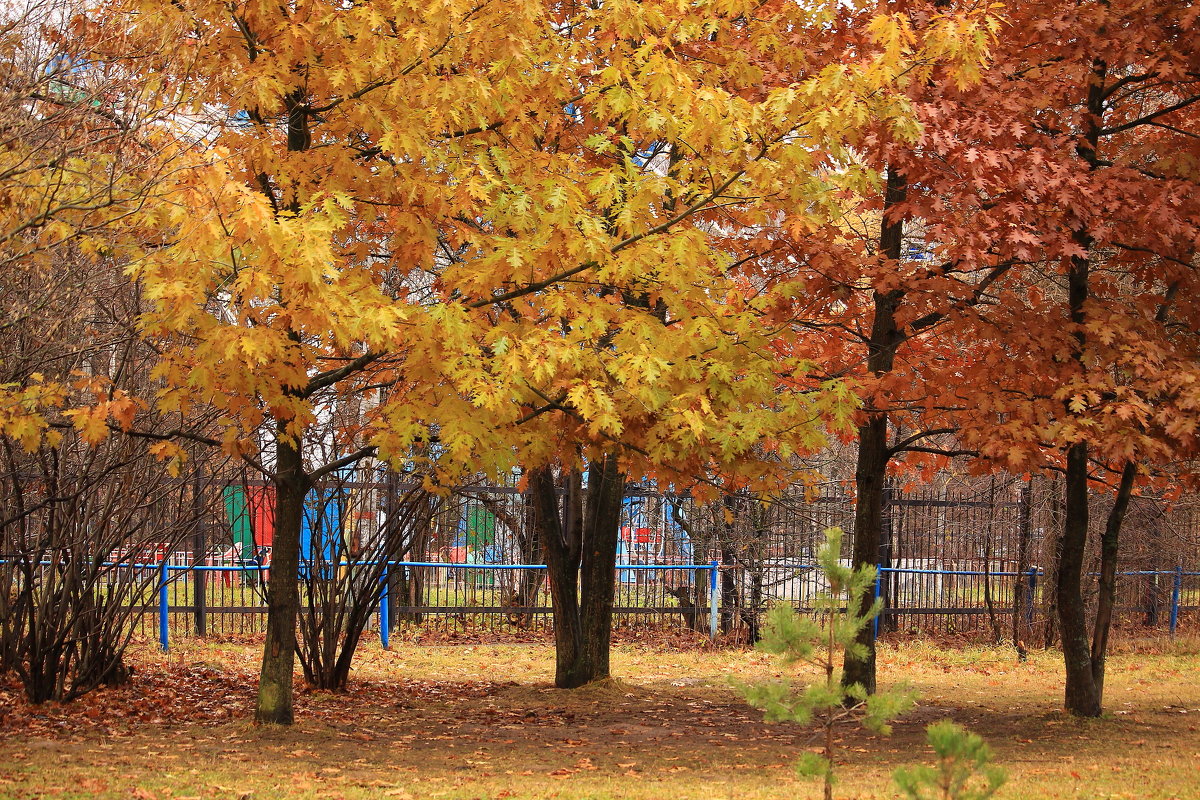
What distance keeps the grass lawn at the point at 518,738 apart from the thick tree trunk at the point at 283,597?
0.21 metres

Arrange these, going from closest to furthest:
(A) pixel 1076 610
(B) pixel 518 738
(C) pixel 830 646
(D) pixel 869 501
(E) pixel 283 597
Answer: (C) pixel 830 646
(E) pixel 283 597
(B) pixel 518 738
(A) pixel 1076 610
(D) pixel 869 501

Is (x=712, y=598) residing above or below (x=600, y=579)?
below

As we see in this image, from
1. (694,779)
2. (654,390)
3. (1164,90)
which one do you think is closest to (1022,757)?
(694,779)

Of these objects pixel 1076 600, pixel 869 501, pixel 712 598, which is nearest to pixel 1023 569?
pixel 712 598

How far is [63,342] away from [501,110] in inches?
133

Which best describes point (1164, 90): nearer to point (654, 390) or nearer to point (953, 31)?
point (953, 31)

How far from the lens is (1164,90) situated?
10094mm

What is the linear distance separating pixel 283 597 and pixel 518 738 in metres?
2.09

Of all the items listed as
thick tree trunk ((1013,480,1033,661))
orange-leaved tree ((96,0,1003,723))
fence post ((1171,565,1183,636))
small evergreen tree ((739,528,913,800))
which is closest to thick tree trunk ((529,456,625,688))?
orange-leaved tree ((96,0,1003,723))

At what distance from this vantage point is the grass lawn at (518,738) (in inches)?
274

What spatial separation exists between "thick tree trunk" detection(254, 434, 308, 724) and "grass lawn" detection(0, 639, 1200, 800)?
213mm

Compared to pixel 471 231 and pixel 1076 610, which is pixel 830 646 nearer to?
pixel 471 231

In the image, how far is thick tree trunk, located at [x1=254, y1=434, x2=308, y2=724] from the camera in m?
8.74

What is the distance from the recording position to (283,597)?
8.89m
